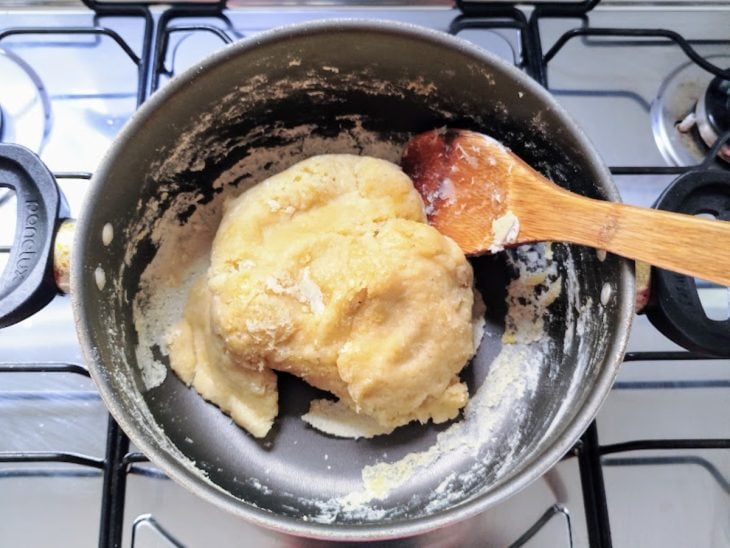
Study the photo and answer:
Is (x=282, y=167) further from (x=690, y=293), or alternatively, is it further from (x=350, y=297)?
(x=690, y=293)

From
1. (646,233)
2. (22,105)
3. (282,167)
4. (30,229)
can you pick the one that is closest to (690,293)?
(646,233)

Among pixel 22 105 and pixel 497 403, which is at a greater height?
pixel 22 105

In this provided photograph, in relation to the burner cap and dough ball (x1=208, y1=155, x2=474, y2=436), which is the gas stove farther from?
dough ball (x1=208, y1=155, x2=474, y2=436)

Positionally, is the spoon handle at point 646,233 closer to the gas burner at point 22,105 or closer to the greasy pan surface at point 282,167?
the greasy pan surface at point 282,167

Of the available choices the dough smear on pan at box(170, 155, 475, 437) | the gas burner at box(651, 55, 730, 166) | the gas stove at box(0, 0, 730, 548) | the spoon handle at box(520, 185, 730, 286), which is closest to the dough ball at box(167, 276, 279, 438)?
the dough smear on pan at box(170, 155, 475, 437)

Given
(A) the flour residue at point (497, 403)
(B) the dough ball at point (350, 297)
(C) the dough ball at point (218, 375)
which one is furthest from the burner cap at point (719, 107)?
(C) the dough ball at point (218, 375)

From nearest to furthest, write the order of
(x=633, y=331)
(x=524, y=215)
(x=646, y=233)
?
(x=646, y=233) < (x=524, y=215) < (x=633, y=331)
